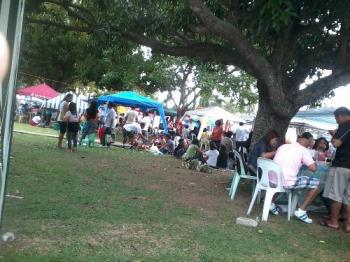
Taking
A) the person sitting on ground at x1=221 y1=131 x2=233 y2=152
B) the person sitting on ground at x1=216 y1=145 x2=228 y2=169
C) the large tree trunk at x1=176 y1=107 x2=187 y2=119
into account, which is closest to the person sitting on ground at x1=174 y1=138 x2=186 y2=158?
the person sitting on ground at x1=221 y1=131 x2=233 y2=152

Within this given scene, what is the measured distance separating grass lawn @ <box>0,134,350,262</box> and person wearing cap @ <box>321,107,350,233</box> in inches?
13.2

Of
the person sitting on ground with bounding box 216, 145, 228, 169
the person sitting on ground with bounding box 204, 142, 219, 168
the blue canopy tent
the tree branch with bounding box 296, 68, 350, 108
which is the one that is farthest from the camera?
the blue canopy tent

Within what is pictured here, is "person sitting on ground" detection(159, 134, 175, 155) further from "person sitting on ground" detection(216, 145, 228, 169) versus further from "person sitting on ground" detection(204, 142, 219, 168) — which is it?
"person sitting on ground" detection(216, 145, 228, 169)

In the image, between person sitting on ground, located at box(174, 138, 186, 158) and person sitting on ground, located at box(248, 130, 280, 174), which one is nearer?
person sitting on ground, located at box(248, 130, 280, 174)

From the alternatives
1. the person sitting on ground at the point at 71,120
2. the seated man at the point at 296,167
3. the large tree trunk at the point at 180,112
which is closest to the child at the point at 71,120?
the person sitting on ground at the point at 71,120

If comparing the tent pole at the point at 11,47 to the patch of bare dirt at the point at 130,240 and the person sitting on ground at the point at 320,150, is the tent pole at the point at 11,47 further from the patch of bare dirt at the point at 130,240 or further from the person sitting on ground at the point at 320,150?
the person sitting on ground at the point at 320,150

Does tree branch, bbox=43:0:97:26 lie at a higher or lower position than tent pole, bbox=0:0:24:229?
higher

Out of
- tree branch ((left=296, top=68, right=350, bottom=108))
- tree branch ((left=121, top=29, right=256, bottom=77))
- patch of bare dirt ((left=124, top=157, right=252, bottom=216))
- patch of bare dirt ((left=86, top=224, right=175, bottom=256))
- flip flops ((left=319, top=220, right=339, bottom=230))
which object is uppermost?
tree branch ((left=121, top=29, right=256, bottom=77))

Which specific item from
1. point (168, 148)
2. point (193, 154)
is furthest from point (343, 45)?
point (168, 148)

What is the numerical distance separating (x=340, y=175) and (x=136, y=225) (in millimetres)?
3392

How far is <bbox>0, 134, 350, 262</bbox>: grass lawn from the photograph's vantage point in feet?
16.5

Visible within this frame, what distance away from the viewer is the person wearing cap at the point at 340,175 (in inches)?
288

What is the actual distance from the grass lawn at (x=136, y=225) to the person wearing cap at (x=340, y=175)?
335mm

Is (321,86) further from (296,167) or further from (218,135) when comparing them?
(218,135)
